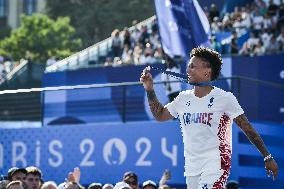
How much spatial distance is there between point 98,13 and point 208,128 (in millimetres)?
60345

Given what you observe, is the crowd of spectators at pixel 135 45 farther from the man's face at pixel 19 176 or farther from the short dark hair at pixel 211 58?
the short dark hair at pixel 211 58

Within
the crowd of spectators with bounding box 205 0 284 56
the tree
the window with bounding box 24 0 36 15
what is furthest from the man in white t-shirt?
the window with bounding box 24 0 36 15

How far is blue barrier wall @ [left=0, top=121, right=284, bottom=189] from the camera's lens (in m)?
16.2

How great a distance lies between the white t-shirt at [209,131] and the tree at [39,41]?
48.7 metres

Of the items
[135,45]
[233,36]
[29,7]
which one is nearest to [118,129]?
[233,36]

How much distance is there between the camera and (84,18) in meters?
68.6

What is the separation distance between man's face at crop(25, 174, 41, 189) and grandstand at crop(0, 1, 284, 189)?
12.1 ft

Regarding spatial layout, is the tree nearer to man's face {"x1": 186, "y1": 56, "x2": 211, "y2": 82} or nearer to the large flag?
the large flag

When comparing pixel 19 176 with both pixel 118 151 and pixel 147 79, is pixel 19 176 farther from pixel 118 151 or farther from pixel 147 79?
pixel 147 79

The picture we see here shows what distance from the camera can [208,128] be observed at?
26.4 ft

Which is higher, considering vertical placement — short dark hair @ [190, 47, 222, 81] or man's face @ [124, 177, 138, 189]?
short dark hair @ [190, 47, 222, 81]

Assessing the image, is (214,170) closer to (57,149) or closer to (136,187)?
(136,187)

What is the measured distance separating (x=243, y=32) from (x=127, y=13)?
143 feet

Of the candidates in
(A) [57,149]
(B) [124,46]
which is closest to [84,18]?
(B) [124,46]
